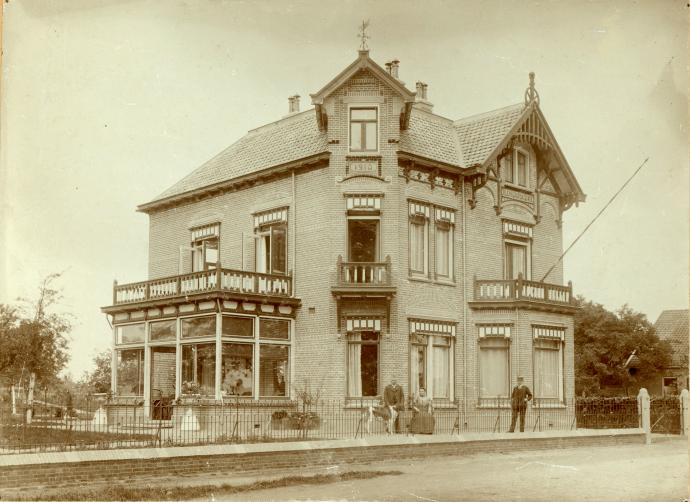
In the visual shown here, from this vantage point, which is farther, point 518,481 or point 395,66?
point 395,66

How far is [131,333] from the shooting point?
30.3 m

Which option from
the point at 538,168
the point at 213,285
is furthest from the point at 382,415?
the point at 538,168

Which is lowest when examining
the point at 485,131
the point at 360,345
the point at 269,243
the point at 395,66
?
the point at 360,345

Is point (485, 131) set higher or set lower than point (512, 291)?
higher

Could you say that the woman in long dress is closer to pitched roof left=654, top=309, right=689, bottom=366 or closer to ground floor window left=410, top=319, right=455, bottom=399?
ground floor window left=410, top=319, right=455, bottom=399

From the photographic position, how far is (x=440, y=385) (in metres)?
28.6

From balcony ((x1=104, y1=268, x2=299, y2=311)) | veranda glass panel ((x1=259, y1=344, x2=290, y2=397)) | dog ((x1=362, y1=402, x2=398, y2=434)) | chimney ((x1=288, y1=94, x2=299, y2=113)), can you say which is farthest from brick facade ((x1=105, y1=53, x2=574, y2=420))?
chimney ((x1=288, y1=94, x2=299, y2=113))

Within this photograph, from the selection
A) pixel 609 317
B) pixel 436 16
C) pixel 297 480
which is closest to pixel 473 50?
pixel 436 16

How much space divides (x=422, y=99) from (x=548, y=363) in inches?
419

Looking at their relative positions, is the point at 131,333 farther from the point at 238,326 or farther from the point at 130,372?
the point at 238,326

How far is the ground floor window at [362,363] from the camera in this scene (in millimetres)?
27078

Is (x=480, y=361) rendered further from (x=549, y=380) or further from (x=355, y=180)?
(x=355, y=180)

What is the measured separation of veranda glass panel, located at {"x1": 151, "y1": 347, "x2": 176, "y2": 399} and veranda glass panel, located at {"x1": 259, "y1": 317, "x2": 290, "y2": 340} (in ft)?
15.4

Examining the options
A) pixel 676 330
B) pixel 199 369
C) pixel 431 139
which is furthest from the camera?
pixel 676 330
